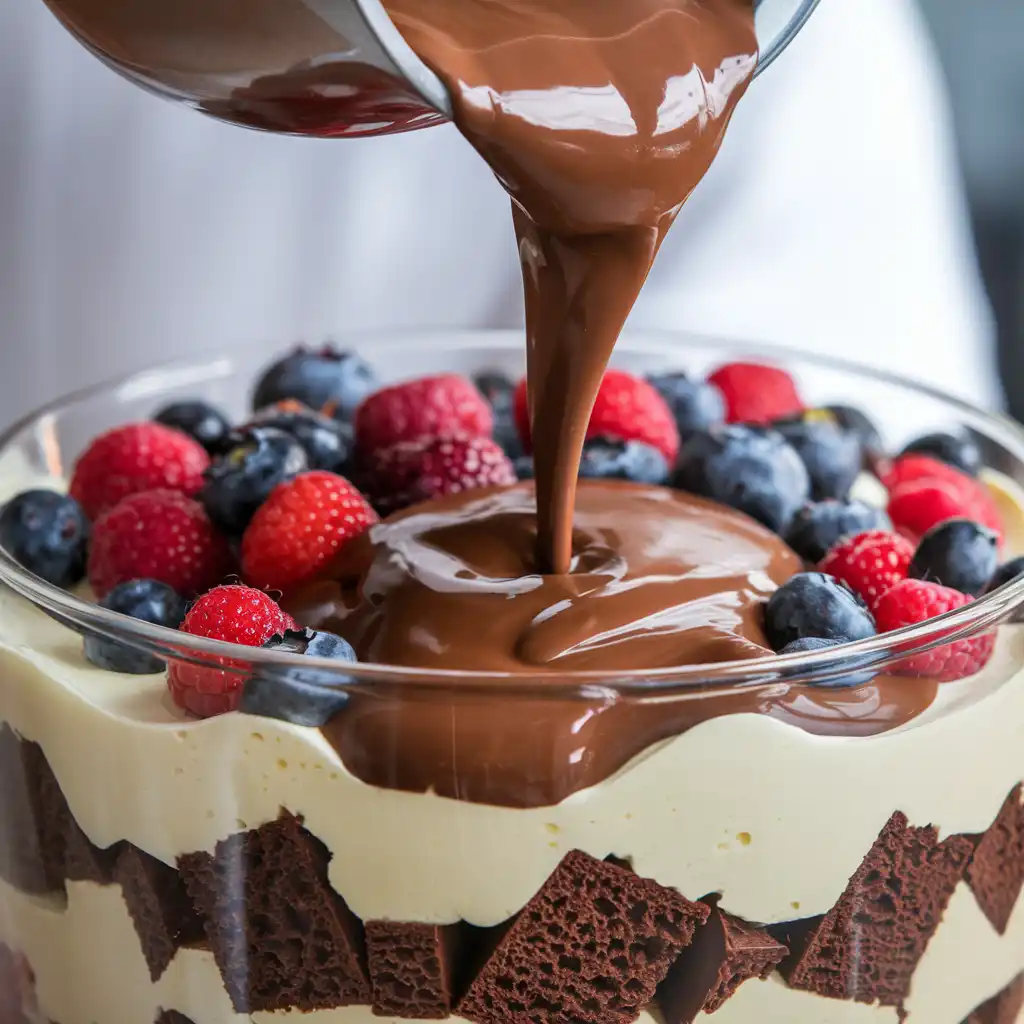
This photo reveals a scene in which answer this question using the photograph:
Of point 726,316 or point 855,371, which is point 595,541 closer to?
point 855,371

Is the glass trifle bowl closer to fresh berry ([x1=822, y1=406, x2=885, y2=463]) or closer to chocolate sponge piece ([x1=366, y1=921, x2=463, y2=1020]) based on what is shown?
chocolate sponge piece ([x1=366, y1=921, x2=463, y2=1020])

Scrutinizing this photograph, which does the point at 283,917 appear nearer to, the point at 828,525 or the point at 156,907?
the point at 156,907

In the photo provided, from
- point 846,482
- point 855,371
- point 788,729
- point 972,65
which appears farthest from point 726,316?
point 972,65

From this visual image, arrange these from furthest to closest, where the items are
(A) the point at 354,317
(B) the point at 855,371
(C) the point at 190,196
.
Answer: (A) the point at 354,317
(C) the point at 190,196
(B) the point at 855,371

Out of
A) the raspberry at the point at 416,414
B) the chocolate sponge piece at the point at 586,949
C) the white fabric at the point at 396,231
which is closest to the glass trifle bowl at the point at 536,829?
the chocolate sponge piece at the point at 586,949

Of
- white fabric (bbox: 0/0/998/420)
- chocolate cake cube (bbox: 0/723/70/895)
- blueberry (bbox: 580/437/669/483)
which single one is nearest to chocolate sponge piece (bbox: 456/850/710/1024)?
chocolate cake cube (bbox: 0/723/70/895)

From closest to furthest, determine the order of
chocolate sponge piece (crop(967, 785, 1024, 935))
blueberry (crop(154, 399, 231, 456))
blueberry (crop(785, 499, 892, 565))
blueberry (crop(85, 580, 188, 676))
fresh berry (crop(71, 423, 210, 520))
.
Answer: chocolate sponge piece (crop(967, 785, 1024, 935)) < blueberry (crop(85, 580, 188, 676)) < blueberry (crop(785, 499, 892, 565)) < fresh berry (crop(71, 423, 210, 520)) < blueberry (crop(154, 399, 231, 456))

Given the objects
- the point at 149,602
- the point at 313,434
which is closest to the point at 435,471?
the point at 313,434
